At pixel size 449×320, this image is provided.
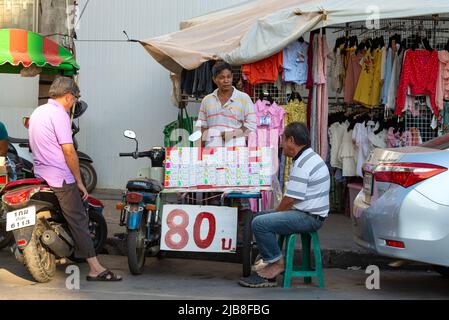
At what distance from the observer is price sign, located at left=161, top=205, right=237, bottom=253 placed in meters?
6.97

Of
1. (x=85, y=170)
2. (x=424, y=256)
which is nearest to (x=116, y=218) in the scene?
(x=85, y=170)

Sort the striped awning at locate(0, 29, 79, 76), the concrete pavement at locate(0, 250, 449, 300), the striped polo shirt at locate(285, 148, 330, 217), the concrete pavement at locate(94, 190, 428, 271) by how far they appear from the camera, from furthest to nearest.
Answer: the striped awning at locate(0, 29, 79, 76) < the concrete pavement at locate(94, 190, 428, 271) < the striped polo shirt at locate(285, 148, 330, 217) < the concrete pavement at locate(0, 250, 449, 300)

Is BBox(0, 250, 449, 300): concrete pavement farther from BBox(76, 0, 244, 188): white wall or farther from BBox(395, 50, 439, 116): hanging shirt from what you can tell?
BBox(76, 0, 244, 188): white wall

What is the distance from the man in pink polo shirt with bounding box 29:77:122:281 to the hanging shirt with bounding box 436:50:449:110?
4906 millimetres

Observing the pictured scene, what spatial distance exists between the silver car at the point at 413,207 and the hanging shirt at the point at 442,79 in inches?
131

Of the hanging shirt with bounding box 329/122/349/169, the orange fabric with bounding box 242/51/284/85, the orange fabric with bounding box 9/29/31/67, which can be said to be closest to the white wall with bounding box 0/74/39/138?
the orange fabric with bounding box 9/29/31/67

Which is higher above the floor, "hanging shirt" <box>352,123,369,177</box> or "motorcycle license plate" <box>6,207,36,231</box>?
"hanging shirt" <box>352,123,369,177</box>

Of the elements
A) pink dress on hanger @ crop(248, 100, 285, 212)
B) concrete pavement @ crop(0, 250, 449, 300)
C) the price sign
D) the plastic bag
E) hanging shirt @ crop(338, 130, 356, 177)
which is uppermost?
pink dress on hanger @ crop(248, 100, 285, 212)

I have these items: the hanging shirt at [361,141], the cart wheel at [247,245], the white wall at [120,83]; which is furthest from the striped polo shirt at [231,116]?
the white wall at [120,83]

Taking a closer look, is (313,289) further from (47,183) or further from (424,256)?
(47,183)

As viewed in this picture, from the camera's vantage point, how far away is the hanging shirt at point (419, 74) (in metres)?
9.51

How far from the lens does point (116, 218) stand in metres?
10.1

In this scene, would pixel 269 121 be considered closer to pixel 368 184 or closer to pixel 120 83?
pixel 368 184

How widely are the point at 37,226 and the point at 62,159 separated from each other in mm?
647
